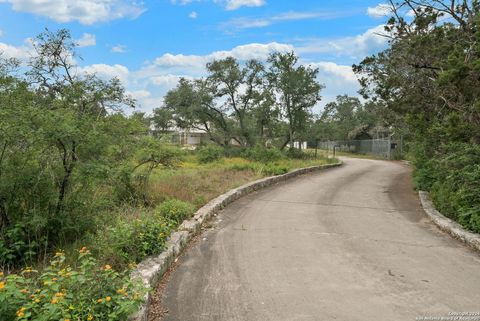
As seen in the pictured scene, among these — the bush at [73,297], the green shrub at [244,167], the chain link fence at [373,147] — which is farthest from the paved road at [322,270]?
the chain link fence at [373,147]

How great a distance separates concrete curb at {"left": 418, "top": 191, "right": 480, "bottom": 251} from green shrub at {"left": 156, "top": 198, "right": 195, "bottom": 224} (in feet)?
17.4

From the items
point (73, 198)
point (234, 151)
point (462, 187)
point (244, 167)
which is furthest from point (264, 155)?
point (73, 198)

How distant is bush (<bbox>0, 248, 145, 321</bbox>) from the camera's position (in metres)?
3.04

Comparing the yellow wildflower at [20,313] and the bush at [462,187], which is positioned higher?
the bush at [462,187]

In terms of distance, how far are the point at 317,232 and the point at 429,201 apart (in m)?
4.89

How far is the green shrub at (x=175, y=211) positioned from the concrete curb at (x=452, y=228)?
5.32 meters

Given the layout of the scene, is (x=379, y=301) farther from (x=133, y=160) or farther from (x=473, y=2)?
(x=473, y=2)

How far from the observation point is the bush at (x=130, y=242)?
5184 mm

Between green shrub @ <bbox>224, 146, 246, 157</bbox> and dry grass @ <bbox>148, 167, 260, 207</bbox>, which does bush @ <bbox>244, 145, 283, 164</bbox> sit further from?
dry grass @ <bbox>148, 167, 260, 207</bbox>

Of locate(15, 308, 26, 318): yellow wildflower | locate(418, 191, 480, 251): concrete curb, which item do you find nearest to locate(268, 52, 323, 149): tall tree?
locate(418, 191, 480, 251): concrete curb

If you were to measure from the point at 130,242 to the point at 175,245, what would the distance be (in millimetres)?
977

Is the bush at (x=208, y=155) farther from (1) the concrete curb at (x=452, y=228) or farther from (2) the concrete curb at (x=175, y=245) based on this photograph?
(1) the concrete curb at (x=452, y=228)

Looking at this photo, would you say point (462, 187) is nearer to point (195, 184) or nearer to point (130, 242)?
point (130, 242)

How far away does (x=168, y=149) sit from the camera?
10344 millimetres
